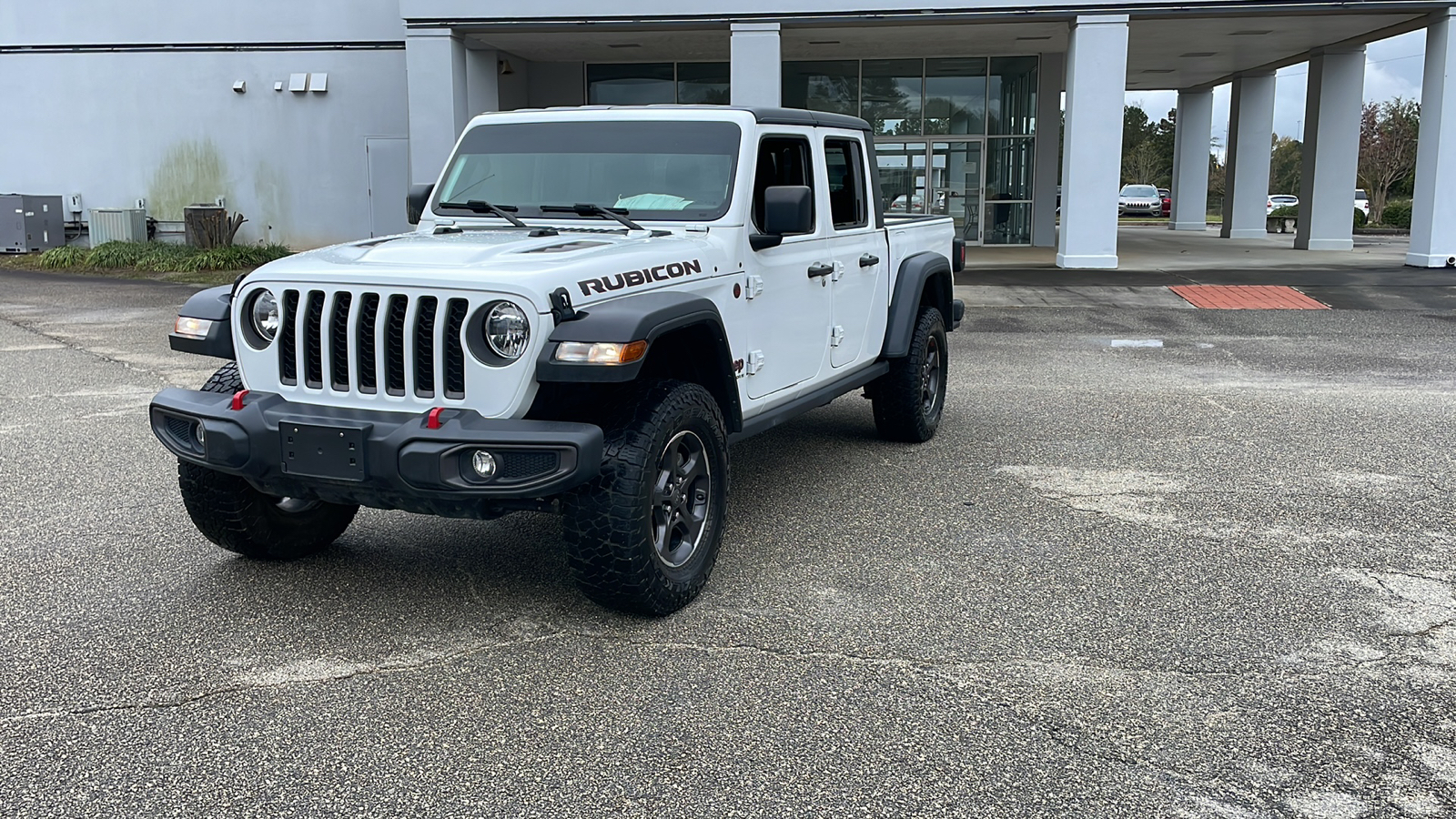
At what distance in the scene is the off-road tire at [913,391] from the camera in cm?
717

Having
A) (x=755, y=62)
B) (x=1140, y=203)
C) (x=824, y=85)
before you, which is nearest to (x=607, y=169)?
(x=755, y=62)

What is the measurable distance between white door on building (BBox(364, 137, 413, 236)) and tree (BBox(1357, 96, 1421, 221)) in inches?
1334

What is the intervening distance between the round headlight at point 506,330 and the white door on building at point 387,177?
1774cm

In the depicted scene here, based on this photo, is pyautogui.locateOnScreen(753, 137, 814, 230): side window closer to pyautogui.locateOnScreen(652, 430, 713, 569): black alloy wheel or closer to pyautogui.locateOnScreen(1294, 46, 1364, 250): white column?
pyautogui.locateOnScreen(652, 430, 713, 569): black alloy wheel

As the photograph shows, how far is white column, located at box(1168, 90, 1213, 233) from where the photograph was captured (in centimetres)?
3183

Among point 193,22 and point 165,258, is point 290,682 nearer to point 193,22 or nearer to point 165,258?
point 165,258

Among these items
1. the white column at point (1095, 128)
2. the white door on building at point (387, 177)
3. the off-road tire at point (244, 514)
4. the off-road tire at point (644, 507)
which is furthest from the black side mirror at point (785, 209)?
the white door on building at point (387, 177)

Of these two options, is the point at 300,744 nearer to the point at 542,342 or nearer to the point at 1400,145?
the point at 542,342

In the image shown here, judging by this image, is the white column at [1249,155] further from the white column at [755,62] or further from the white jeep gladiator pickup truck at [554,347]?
the white jeep gladiator pickup truck at [554,347]

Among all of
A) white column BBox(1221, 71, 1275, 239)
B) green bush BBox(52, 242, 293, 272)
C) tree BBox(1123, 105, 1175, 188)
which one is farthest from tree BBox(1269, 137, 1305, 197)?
green bush BBox(52, 242, 293, 272)

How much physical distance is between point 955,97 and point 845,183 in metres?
18.5

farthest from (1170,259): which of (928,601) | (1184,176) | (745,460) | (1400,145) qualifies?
(1400,145)

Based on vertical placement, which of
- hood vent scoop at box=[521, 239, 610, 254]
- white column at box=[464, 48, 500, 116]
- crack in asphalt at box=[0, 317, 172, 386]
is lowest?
crack in asphalt at box=[0, 317, 172, 386]

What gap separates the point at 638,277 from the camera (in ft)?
14.8
